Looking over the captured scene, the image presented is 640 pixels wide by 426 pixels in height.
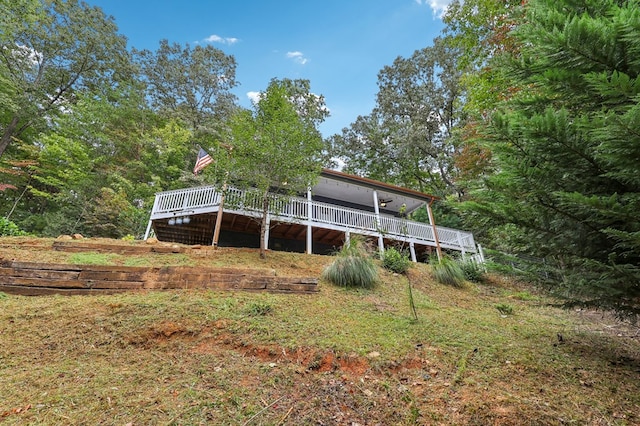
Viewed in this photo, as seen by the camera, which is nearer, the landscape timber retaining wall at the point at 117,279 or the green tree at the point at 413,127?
the landscape timber retaining wall at the point at 117,279

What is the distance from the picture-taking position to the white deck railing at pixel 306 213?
820 centimetres

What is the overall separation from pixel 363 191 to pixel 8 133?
56.7 feet

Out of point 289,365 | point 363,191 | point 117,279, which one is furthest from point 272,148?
point 363,191

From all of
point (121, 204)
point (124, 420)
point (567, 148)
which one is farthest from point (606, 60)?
point (121, 204)

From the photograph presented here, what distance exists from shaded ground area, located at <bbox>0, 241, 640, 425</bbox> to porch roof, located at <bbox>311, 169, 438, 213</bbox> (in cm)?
752

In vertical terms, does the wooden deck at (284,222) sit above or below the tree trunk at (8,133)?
below

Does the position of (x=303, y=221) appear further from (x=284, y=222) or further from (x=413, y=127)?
(x=413, y=127)

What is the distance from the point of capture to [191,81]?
754 inches

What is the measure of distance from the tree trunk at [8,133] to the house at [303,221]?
397 inches

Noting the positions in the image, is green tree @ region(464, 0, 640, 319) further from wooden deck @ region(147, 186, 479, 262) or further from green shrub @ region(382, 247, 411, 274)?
wooden deck @ region(147, 186, 479, 262)

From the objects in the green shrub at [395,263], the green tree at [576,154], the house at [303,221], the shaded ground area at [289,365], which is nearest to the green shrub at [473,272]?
the house at [303,221]

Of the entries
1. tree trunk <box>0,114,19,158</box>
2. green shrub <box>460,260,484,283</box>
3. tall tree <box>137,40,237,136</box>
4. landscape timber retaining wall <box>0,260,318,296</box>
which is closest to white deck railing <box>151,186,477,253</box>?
green shrub <box>460,260,484,283</box>

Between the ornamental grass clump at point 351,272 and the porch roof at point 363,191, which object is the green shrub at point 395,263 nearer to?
the ornamental grass clump at point 351,272

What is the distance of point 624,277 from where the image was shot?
2.00 m
